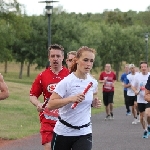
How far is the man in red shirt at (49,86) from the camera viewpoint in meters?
9.19

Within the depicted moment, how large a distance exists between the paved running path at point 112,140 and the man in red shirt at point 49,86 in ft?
14.5

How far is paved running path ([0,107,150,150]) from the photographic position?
1381 cm

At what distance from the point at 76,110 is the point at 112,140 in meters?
7.95

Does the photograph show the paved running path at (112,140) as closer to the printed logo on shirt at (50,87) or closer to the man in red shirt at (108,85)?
the man in red shirt at (108,85)

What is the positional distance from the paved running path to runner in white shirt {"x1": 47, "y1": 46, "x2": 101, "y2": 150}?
6098 mm

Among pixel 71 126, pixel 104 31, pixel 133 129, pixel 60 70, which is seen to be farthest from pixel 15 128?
pixel 104 31

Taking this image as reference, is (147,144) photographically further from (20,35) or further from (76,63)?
(20,35)

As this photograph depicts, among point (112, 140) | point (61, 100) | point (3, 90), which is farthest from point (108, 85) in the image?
point (61, 100)

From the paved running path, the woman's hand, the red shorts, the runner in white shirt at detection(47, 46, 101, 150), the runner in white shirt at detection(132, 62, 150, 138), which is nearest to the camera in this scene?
the woman's hand

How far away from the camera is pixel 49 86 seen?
9375mm

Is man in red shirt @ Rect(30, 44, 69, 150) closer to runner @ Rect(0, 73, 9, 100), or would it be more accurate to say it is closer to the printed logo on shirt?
the printed logo on shirt

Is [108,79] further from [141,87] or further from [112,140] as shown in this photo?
[112,140]

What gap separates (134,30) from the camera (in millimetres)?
92250

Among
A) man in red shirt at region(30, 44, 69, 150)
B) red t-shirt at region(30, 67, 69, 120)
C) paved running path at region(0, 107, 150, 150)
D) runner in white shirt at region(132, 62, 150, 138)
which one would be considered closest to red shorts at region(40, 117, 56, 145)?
man in red shirt at region(30, 44, 69, 150)
